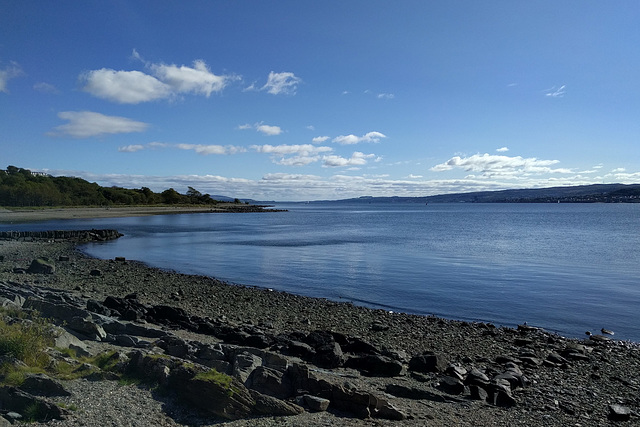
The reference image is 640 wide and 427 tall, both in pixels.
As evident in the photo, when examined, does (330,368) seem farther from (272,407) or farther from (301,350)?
(272,407)

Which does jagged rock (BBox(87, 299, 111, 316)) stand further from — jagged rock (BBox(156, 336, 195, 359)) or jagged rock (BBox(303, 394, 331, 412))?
jagged rock (BBox(303, 394, 331, 412))

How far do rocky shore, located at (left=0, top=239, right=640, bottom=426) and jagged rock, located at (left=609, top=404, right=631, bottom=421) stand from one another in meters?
0.03

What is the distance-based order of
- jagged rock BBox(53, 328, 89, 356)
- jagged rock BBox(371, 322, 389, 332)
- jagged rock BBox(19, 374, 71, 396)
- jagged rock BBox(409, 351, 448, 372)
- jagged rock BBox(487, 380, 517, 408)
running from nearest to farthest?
jagged rock BBox(19, 374, 71, 396) → jagged rock BBox(53, 328, 89, 356) → jagged rock BBox(487, 380, 517, 408) → jagged rock BBox(409, 351, 448, 372) → jagged rock BBox(371, 322, 389, 332)

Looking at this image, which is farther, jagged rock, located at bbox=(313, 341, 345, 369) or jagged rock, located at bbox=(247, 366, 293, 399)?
jagged rock, located at bbox=(313, 341, 345, 369)

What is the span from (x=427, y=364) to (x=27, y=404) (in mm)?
9484

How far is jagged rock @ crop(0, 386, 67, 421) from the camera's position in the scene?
7.14 m

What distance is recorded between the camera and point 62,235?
5578 cm

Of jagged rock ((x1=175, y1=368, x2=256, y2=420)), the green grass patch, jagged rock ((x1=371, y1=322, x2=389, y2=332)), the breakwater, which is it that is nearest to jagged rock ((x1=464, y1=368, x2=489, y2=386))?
jagged rock ((x1=371, y1=322, x2=389, y2=332))

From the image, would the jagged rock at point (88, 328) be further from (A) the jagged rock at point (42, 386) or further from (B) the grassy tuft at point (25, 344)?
(A) the jagged rock at point (42, 386)

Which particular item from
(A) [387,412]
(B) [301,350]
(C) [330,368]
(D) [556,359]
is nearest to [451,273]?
(D) [556,359]

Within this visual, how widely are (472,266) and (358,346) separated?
24291 millimetres

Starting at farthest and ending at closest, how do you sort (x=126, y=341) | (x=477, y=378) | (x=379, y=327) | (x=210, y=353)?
1. (x=379, y=327)
2. (x=126, y=341)
3. (x=477, y=378)
4. (x=210, y=353)

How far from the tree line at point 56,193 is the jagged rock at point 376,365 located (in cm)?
12474

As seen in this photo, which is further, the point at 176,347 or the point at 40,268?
the point at 40,268
